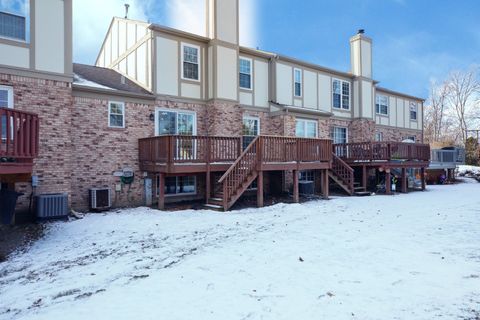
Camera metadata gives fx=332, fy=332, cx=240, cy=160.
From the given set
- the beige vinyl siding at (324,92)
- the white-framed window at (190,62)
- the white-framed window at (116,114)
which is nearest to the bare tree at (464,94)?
the beige vinyl siding at (324,92)

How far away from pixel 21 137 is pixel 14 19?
14.2ft

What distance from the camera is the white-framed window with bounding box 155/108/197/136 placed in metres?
12.9

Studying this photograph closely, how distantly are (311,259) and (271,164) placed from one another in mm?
6629

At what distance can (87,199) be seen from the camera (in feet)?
36.2

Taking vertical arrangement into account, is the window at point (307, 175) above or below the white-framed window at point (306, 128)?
below

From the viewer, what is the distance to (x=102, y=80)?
12.9 m

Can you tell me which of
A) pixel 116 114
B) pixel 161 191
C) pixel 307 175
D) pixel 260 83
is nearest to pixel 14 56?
pixel 116 114

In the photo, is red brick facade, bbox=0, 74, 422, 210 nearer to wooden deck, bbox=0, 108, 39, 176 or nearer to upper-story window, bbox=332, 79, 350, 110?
wooden deck, bbox=0, 108, 39, 176

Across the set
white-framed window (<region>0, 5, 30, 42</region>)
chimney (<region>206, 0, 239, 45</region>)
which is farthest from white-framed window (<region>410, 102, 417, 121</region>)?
white-framed window (<region>0, 5, 30, 42</region>)

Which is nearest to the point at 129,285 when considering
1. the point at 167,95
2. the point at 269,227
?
the point at 269,227

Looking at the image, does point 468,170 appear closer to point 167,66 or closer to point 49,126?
point 167,66

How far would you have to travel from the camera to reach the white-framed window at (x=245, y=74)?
15.2 meters

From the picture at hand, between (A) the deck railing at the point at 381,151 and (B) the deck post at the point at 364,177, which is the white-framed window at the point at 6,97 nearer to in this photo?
(A) the deck railing at the point at 381,151

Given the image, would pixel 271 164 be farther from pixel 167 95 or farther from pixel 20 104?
pixel 20 104
